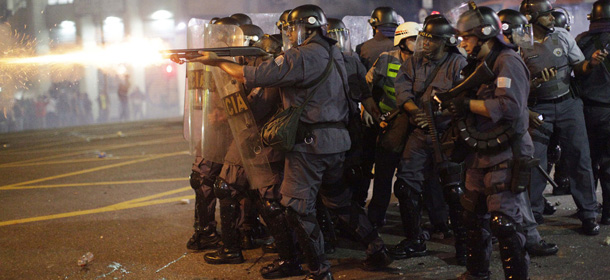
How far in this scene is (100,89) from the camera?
2747cm

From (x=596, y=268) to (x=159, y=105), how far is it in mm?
28653

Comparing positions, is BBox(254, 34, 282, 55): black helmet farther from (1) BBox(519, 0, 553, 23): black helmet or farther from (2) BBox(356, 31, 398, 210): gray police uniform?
(1) BBox(519, 0, 553, 23): black helmet

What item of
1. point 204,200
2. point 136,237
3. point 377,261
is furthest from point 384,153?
point 136,237

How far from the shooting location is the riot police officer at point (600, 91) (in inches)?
231

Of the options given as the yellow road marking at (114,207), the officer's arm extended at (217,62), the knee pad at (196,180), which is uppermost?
the officer's arm extended at (217,62)

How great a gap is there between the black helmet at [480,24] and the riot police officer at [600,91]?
7.51 feet

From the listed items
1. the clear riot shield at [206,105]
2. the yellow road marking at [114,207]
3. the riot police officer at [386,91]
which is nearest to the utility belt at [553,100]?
the riot police officer at [386,91]

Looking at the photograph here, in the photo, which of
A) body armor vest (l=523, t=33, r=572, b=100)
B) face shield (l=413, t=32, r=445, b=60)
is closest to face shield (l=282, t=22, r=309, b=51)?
face shield (l=413, t=32, r=445, b=60)

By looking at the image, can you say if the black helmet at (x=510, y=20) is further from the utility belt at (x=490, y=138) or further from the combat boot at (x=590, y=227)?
the combat boot at (x=590, y=227)

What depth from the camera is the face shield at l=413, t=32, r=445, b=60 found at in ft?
16.2

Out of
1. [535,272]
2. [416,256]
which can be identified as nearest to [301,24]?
[416,256]

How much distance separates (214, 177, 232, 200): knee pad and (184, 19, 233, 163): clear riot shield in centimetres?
27

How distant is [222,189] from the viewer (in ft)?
16.6

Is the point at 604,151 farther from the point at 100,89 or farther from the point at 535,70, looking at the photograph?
the point at 100,89
